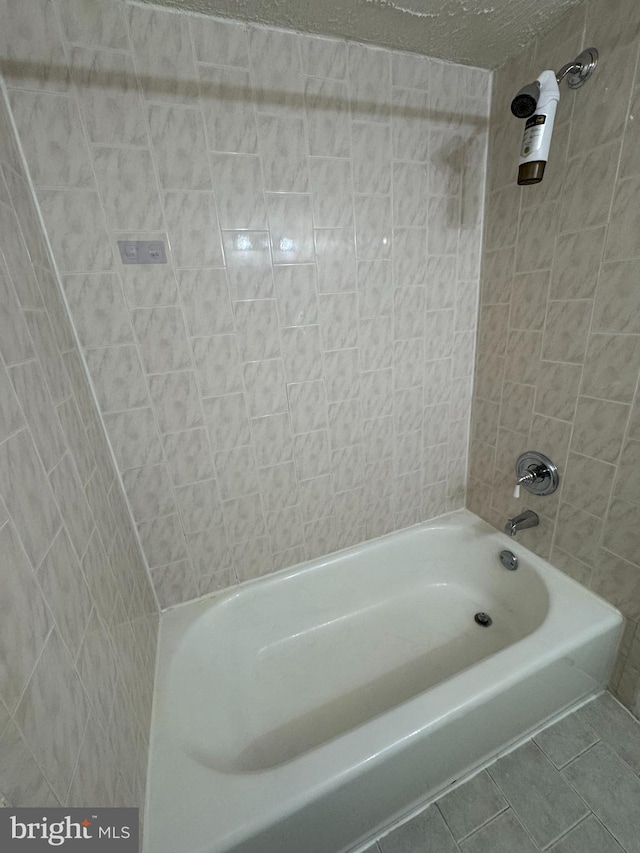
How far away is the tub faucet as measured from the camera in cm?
133

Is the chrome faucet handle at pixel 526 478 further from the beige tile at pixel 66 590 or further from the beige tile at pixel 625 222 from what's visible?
the beige tile at pixel 66 590

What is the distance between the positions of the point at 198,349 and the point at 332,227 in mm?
601

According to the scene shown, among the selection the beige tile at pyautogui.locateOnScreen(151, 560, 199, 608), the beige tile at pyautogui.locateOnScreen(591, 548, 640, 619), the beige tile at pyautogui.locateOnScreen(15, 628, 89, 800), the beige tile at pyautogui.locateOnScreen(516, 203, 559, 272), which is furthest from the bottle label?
the beige tile at pyautogui.locateOnScreen(151, 560, 199, 608)

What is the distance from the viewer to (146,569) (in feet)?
4.02

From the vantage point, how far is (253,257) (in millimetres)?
1081

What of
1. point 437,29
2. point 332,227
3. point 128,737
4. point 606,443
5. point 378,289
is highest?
point 437,29

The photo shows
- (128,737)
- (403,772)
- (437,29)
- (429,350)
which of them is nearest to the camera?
(128,737)

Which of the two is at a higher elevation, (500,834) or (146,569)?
(146,569)

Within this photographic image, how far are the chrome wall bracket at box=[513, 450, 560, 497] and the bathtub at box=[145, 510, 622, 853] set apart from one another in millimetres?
308

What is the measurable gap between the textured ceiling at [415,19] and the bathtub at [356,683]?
174 centimetres

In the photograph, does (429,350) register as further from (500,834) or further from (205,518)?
(500,834)

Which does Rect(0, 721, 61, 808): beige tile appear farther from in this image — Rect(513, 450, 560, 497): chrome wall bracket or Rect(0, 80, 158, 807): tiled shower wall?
Rect(513, 450, 560, 497): chrome wall bracket

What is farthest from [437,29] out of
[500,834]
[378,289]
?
[500,834]

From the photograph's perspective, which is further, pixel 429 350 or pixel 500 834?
pixel 429 350
